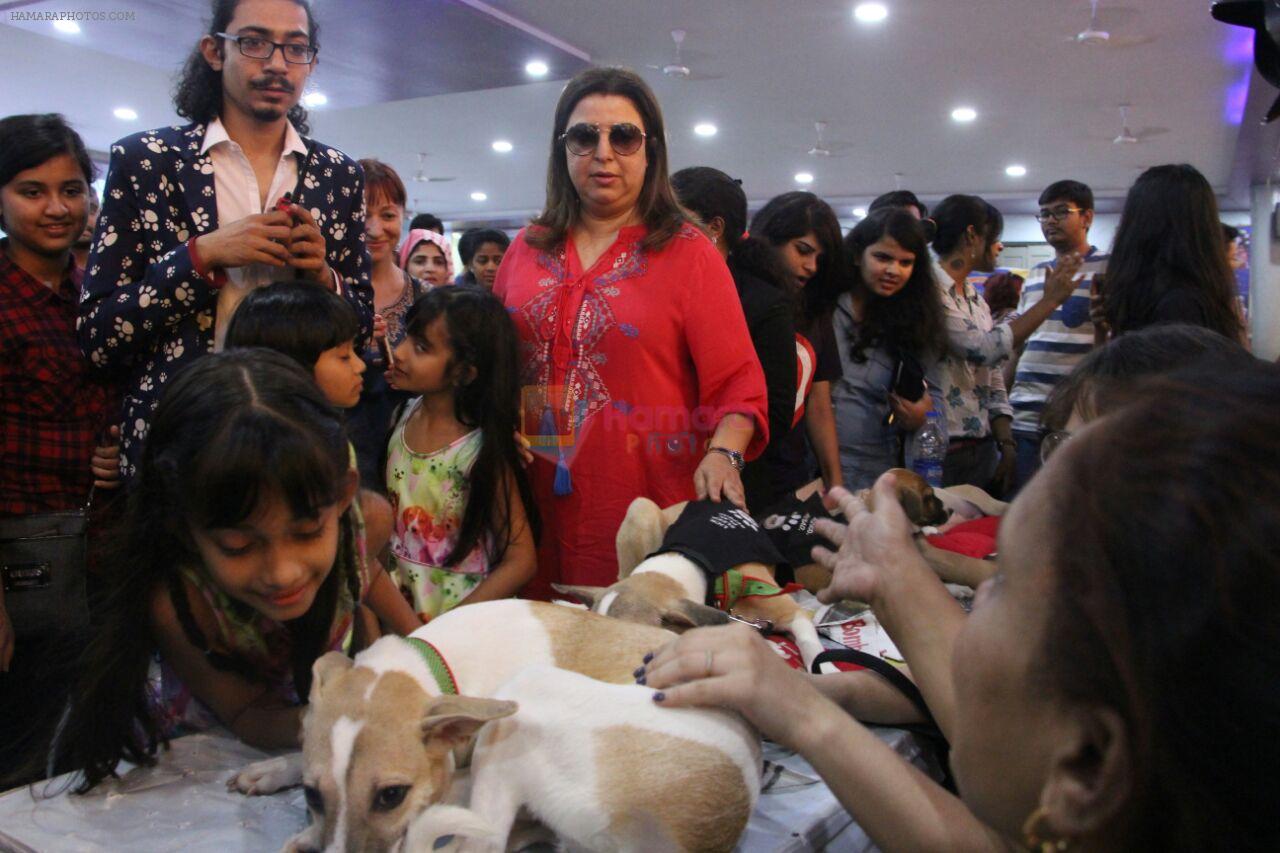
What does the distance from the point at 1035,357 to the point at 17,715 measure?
12.5ft

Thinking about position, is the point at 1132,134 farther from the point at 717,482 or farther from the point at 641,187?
the point at 717,482

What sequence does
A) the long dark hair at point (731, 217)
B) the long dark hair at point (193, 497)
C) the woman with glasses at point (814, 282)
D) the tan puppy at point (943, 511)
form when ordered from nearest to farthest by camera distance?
the long dark hair at point (193, 497) < the tan puppy at point (943, 511) < the long dark hair at point (731, 217) < the woman with glasses at point (814, 282)

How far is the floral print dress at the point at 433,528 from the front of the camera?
2.02 meters

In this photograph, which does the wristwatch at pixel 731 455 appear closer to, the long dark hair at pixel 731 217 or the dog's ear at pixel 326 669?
the long dark hair at pixel 731 217

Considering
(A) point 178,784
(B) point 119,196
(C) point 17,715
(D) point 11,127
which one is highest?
(D) point 11,127

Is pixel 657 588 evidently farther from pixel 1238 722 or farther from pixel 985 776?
pixel 1238 722

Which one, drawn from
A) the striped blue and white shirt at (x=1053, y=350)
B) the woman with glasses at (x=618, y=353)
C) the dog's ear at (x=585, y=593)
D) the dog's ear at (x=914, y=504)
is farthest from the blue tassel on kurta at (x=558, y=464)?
the striped blue and white shirt at (x=1053, y=350)

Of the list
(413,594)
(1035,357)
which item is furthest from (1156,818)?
(1035,357)

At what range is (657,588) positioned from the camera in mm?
1552

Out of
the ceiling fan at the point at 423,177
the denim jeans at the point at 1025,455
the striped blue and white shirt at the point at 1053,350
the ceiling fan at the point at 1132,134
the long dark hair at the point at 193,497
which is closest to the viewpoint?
the long dark hair at the point at 193,497

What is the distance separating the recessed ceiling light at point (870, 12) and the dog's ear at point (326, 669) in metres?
6.25

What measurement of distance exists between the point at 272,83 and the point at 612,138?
71 cm

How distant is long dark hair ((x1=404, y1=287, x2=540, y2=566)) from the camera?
2.03m

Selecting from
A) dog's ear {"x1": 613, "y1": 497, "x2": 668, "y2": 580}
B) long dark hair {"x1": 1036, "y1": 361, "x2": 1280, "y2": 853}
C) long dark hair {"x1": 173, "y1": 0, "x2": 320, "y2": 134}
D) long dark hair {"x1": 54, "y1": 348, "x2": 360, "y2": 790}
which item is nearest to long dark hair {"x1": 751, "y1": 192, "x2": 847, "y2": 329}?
dog's ear {"x1": 613, "y1": 497, "x2": 668, "y2": 580}
